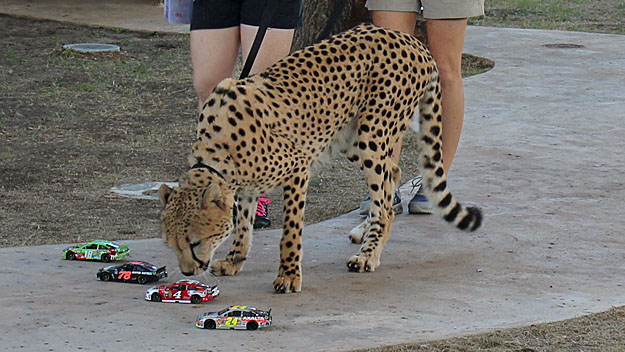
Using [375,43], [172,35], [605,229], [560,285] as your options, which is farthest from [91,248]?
[172,35]

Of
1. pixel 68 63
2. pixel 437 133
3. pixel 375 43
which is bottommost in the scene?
pixel 68 63

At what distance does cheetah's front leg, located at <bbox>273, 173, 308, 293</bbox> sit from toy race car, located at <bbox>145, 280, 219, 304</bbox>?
1.11 ft

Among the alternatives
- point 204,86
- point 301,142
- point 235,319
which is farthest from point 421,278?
point 204,86

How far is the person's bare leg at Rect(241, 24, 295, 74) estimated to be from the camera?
221 inches

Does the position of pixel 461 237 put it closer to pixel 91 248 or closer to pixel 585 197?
pixel 585 197

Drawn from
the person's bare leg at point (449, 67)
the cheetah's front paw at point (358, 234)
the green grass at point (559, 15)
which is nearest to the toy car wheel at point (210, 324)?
the cheetah's front paw at point (358, 234)

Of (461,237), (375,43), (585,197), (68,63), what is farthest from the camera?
Result: (68,63)

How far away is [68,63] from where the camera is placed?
11641 millimetres

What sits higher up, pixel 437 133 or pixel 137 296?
pixel 437 133

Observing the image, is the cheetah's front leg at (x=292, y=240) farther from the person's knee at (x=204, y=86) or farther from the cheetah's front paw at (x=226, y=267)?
the person's knee at (x=204, y=86)

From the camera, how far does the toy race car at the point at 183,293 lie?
4613 millimetres

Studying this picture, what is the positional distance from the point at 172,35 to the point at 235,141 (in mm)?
9436

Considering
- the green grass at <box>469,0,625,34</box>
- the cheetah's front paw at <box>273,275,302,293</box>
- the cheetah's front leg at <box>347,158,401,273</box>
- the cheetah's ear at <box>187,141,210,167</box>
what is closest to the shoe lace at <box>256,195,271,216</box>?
the cheetah's front leg at <box>347,158,401,273</box>

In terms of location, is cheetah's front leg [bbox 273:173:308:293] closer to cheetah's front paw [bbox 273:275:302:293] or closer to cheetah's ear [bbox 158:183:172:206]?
cheetah's front paw [bbox 273:275:302:293]
